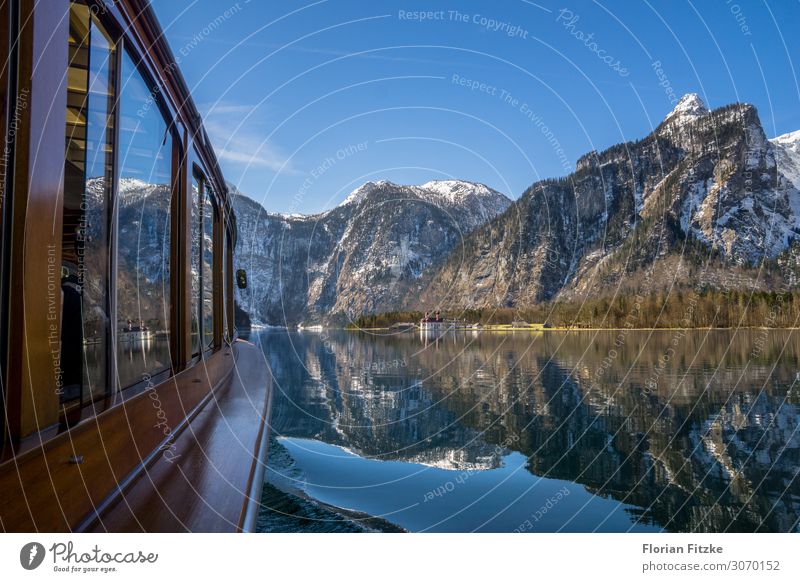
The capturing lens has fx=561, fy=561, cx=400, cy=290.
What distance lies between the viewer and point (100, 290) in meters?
2.32

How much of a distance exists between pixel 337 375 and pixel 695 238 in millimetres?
110571

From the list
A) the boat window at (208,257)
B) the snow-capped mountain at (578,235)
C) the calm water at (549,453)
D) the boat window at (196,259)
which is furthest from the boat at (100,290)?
the snow-capped mountain at (578,235)

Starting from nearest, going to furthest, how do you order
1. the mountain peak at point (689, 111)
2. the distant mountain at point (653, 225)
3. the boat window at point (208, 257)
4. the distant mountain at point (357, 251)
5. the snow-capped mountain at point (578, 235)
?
1. the boat window at point (208, 257)
2. the distant mountain at point (357, 251)
3. the snow-capped mountain at point (578, 235)
4. the distant mountain at point (653, 225)
5. the mountain peak at point (689, 111)

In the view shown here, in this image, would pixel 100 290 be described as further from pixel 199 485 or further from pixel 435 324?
pixel 435 324

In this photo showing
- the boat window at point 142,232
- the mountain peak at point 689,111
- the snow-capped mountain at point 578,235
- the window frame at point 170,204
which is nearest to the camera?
the window frame at point 170,204

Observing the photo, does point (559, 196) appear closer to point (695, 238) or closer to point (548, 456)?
point (695, 238)

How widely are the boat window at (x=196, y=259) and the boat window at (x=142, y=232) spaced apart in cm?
97

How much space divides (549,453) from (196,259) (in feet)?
15.8

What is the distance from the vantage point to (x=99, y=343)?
2303 mm

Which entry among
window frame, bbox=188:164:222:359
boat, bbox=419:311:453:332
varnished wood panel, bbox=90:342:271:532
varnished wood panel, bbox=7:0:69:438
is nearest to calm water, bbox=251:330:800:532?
varnished wood panel, bbox=90:342:271:532

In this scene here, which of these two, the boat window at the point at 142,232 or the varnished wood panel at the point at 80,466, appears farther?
the boat window at the point at 142,232

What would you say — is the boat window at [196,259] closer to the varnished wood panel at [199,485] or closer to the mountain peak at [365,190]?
the varnished wood panel at [199,485]

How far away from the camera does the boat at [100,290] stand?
59.0 inches
